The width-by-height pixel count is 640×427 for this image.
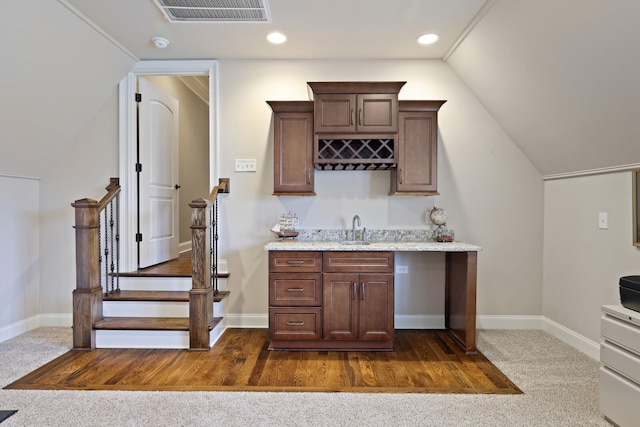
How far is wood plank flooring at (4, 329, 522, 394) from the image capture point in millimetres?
Result: 2225

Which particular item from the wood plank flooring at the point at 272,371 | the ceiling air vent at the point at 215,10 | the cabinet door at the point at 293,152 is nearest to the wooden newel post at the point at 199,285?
the wood plank flooring at the point at 272,371

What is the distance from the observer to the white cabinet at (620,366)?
1.69m

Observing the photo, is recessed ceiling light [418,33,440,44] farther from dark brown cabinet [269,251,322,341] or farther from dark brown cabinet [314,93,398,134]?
dark brown cabinet [269,251,322,341]

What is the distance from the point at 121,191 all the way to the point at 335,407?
112 inches

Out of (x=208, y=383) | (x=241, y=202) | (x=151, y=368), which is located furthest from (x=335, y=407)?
(x=241, y=202)

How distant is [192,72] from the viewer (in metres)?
3.38

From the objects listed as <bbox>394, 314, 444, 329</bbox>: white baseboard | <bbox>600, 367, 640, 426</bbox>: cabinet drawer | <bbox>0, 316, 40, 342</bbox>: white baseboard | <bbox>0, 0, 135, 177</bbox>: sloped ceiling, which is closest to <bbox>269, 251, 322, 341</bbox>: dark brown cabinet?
<bbox>394, 314, 444, 329</bbox>: white baseboard

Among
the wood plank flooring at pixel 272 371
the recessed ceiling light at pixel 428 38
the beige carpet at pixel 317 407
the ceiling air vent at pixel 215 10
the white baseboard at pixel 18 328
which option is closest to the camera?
the beige carpet at pixel 317 407

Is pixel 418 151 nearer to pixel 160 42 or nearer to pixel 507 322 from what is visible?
pixel 507 322

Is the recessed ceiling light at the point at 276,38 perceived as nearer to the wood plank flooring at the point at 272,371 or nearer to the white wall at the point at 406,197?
the white wall at the point at 406,197

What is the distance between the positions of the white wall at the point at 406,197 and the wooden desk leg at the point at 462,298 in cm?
15

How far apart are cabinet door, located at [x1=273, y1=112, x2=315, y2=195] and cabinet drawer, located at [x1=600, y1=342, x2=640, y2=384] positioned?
2314 mm

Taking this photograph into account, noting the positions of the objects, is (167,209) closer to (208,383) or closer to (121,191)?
(121,191)

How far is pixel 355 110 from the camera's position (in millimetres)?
2953
